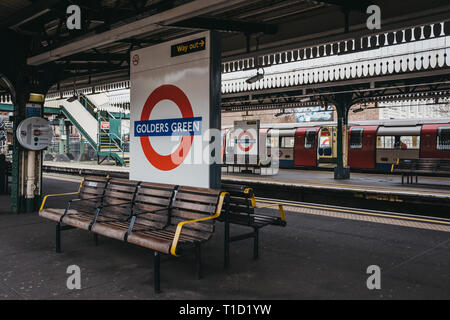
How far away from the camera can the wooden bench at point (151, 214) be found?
3500 millimetres

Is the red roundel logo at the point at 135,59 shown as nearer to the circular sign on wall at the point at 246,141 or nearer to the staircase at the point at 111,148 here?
the circular sign on wall at the point at 246,141

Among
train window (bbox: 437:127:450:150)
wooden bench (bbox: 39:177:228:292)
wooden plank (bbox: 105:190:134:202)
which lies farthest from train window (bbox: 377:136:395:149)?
wooden plank (bbox: 105:190:134:202)

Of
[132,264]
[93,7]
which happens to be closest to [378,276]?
[132,264]

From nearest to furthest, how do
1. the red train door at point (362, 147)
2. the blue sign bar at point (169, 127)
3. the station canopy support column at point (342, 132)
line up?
the blue sign bar at point (169, 127), the station canopy support column at point (342, 132), the red train door at point (362, 147)

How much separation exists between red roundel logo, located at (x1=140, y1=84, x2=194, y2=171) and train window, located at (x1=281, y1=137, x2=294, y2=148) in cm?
1564

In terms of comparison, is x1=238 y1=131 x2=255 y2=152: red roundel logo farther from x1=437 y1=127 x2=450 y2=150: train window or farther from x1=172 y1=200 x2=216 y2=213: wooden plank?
x1=172 y1=200 x2=216 y2=213: wooden plank

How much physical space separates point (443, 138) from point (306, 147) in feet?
20.6

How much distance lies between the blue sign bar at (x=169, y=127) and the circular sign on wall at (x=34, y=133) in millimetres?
2510

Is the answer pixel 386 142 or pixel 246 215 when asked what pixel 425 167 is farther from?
pixel 246 215

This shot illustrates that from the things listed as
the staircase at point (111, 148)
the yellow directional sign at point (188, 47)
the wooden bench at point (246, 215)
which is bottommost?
the wooden bench at point (246, 215)

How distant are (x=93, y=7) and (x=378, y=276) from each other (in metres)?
4.96
